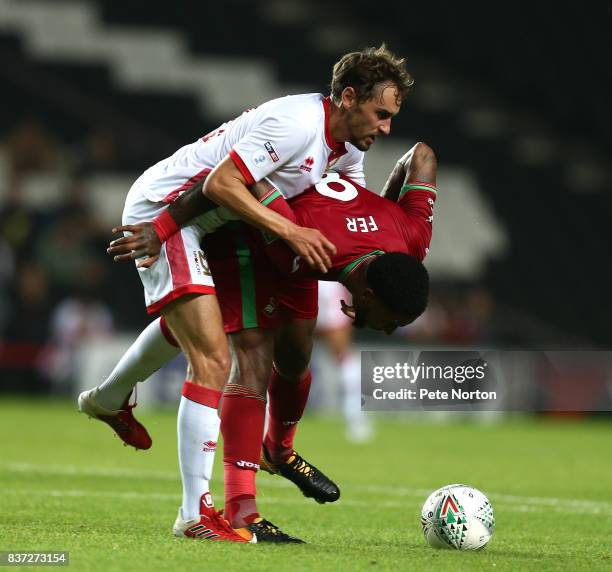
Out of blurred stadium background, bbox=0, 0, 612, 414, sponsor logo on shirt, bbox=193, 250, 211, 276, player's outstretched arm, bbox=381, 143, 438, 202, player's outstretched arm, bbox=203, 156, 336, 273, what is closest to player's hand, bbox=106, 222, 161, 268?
sponsor logo on shirt, bbox=193, 250, 211, 276

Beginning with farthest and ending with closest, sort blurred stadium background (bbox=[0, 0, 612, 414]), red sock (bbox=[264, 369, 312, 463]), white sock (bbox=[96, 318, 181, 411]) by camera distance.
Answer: blurred stadium background (bbox=[0, 0, 612, 414])
red sock (bbox=[264, 369, 312, 463])
white sock (bbox=[96, 318, 181, 411])

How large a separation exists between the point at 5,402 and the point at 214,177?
1149cm

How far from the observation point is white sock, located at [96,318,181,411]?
5.92 m

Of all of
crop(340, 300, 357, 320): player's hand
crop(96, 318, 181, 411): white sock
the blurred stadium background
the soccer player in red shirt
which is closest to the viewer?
the soccer player in red shirt

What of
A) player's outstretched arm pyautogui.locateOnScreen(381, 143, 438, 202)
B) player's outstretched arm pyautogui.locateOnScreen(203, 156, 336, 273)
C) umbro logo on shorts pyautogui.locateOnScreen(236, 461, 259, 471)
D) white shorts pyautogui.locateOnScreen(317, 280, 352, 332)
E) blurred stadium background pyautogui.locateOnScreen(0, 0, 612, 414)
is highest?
blurred stadium background pyautogui.locateOnScreen(0, 0, 612, 414)

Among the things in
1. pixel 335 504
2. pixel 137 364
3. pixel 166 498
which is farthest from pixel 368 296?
pixel 166 498

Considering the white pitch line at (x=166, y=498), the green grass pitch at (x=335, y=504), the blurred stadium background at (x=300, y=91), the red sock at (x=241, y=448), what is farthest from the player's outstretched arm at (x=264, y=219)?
the blurred stadium background at (x=300, y=91)

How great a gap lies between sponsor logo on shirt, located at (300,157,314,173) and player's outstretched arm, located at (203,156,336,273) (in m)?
0.29

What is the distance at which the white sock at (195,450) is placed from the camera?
16.6ft

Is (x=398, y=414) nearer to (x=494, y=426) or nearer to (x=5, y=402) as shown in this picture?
(x=494, y=426)

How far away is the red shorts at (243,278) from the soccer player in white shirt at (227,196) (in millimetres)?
189

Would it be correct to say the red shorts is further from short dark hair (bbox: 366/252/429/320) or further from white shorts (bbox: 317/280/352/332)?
white shorts (bbox: 317/280/352/332)

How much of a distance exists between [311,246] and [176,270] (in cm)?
59

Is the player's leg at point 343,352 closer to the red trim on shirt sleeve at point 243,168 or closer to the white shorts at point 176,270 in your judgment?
the white shorts at point 176,270
